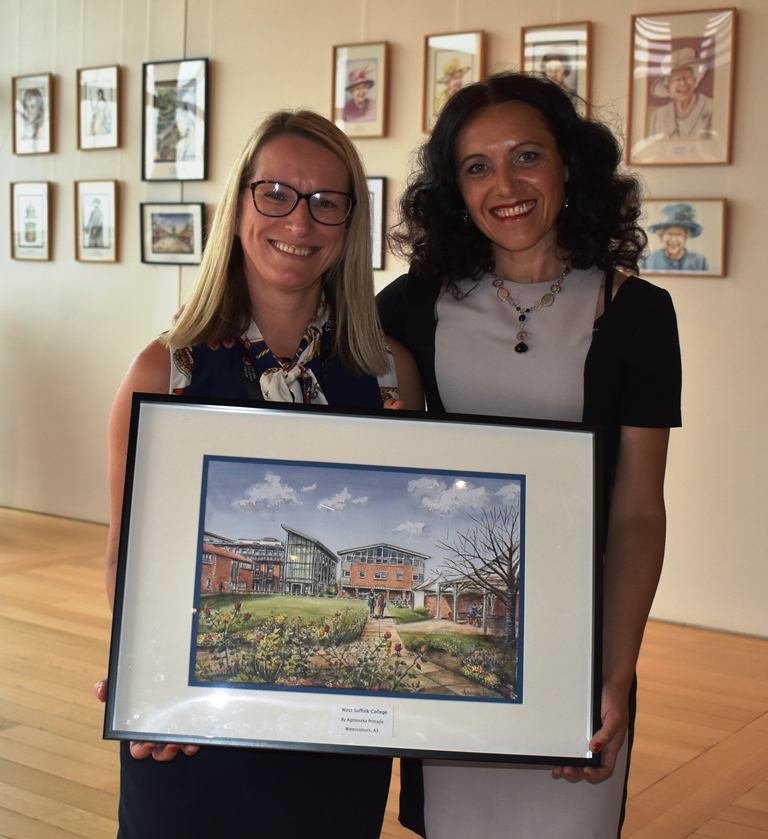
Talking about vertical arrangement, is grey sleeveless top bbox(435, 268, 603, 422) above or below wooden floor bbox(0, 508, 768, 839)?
above

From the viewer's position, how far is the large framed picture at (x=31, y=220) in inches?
296

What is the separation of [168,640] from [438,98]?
4782mm

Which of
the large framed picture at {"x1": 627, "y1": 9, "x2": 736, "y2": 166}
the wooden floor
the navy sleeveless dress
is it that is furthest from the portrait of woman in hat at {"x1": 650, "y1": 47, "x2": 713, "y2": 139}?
the navy sleeveless dress

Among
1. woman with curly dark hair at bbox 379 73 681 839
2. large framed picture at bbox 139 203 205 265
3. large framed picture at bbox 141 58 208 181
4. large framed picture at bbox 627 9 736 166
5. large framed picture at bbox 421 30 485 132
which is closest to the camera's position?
woman with curly dark hair at bbox 379 73 681 839

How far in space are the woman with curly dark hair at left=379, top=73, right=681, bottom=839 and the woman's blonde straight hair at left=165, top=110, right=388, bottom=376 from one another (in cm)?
15

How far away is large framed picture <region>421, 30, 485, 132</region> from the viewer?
5.67 meters

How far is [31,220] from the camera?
25.0 feet

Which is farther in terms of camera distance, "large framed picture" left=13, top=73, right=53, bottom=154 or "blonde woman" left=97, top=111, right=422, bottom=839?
"large framed picture" left=13, top=73, right=53, bottom=154

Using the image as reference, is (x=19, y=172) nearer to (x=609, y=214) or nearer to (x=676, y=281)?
(x=676, y=281)

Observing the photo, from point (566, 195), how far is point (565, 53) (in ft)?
12.2

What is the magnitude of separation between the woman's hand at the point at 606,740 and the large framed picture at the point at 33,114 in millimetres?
6901

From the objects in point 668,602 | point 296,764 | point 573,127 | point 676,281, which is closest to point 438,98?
point 676,281

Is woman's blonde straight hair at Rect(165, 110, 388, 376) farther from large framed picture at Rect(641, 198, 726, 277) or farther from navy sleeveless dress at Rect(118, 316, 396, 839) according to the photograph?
large framed picture at Rect(641, 198, 726, 277)

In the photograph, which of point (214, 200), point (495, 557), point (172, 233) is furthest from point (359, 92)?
point (495, 557)
